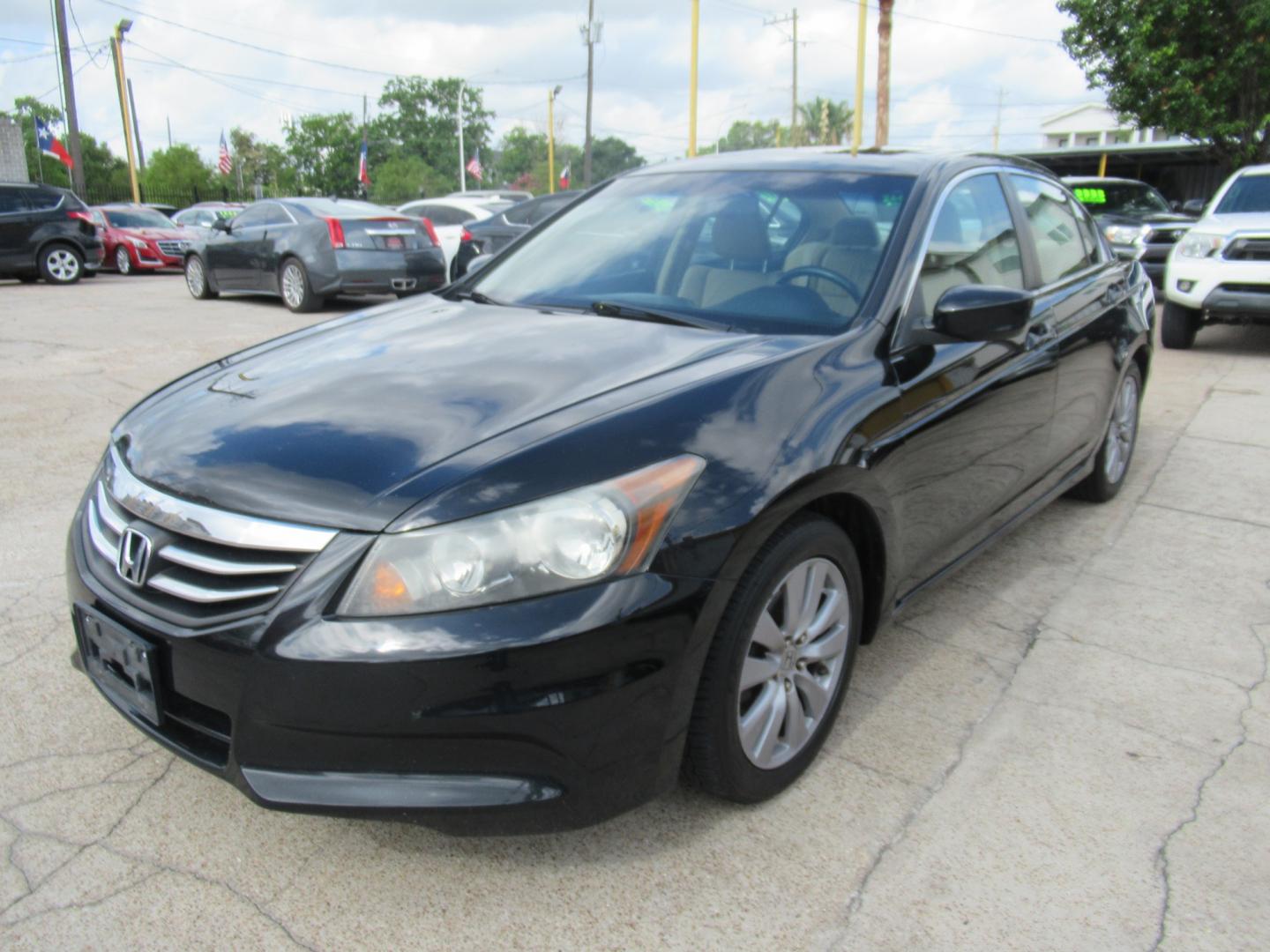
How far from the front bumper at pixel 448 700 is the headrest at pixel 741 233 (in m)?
1.44

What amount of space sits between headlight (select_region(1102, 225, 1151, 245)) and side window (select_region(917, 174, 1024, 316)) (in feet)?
31.5

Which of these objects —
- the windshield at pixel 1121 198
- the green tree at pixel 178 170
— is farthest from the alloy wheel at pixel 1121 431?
the green tree at pixel 178 170

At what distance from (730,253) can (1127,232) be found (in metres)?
11.0

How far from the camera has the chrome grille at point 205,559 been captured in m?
1.99

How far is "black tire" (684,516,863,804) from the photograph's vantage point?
2.17 m

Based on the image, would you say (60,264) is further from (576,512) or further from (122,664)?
(576,512)

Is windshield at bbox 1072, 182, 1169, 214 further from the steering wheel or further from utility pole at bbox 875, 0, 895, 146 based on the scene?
utility pole at bbox 875, 0, 895, 146

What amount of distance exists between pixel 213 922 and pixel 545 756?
772mm

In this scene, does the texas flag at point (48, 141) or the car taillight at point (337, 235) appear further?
the texas flag at point (48, 141)

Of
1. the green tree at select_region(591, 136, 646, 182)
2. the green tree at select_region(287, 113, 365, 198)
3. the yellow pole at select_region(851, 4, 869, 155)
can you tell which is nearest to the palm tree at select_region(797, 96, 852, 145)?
the green tree at select_region(591, 136, 646, 182)

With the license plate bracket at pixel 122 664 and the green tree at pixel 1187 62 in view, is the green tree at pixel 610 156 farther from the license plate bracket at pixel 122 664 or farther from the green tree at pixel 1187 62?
the license plate bracket at pixel 122 664

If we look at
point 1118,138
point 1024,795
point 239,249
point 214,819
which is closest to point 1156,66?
point 239,249

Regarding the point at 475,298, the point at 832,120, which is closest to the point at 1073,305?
the point at 475,298

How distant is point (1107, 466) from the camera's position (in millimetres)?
4801
